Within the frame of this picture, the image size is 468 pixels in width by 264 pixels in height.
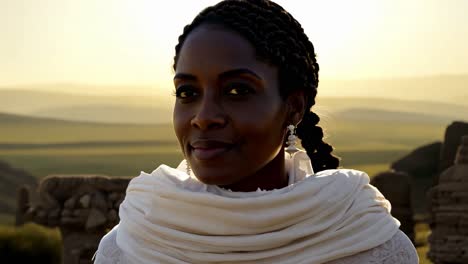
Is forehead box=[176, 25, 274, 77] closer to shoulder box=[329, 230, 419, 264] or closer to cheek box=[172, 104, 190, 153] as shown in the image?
cheek box=[172, 104, 190, 153]

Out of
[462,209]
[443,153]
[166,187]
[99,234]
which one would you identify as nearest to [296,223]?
[166,187]

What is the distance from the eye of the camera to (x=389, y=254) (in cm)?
320

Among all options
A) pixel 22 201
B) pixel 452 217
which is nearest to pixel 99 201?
pixel 22 201

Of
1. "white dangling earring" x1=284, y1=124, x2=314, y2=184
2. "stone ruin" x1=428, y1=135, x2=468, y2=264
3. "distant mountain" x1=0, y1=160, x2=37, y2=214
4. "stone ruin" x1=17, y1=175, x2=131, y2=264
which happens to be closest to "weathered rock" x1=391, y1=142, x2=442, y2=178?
"distant mountain" x1=0, y1=160, x2=37, y2=214

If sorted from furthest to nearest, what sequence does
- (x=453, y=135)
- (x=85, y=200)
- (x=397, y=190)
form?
(x=453, y=135) < (x=397, y=190) < (x=85, y=200)

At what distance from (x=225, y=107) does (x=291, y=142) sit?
12.2 inches

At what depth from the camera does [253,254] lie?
10.2 ft

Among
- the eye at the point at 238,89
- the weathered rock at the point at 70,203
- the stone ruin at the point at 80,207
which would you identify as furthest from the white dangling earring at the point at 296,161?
the weathered rock at the point at 70,203

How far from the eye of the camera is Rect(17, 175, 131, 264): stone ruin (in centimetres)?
1288

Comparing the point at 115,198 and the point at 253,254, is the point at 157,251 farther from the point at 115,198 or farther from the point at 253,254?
the point at 115,198

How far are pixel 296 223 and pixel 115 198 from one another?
10137 mm

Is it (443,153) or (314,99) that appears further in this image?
(443,153)

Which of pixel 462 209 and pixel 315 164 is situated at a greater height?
pixel 315 164

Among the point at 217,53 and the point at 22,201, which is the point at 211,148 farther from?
the point at 22,201
